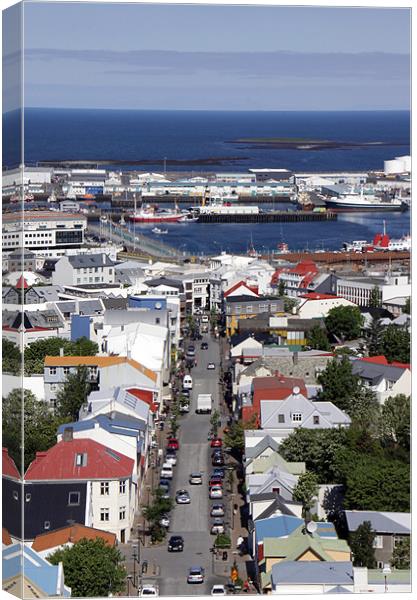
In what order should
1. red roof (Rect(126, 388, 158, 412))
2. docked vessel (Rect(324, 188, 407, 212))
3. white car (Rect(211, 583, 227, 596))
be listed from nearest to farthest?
white car (Rect(211, 583, 227, 596))
red roof (Rect(126, 388, 158, 412))
docked vessel (Rect(324, 188, 407, 212))

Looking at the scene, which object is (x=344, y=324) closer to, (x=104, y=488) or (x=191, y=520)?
(x=191, y=520)

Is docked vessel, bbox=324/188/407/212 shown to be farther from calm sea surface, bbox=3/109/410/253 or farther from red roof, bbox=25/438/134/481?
red roof, bbox=25/438/134/481

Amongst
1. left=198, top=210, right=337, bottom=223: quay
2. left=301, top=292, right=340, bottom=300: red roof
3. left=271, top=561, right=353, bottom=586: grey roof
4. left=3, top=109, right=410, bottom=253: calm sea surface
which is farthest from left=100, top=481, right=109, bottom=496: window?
left=198, top=210, right=337, bottom=223: quay


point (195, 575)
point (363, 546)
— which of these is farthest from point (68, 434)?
point (363, 546)

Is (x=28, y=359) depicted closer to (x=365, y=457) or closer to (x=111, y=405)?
(x=111, y=405)

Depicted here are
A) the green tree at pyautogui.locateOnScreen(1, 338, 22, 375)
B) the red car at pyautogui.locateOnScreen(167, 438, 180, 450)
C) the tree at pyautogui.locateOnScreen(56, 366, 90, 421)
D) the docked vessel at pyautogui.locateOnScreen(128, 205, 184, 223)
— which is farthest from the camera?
the docked vessel at pyautogui.locateOnScreen(128, 205, 184, 223)

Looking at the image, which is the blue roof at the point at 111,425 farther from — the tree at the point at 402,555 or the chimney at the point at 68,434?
the tree at the point at 402,555

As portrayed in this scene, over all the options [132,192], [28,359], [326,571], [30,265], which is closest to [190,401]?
[28,359]
